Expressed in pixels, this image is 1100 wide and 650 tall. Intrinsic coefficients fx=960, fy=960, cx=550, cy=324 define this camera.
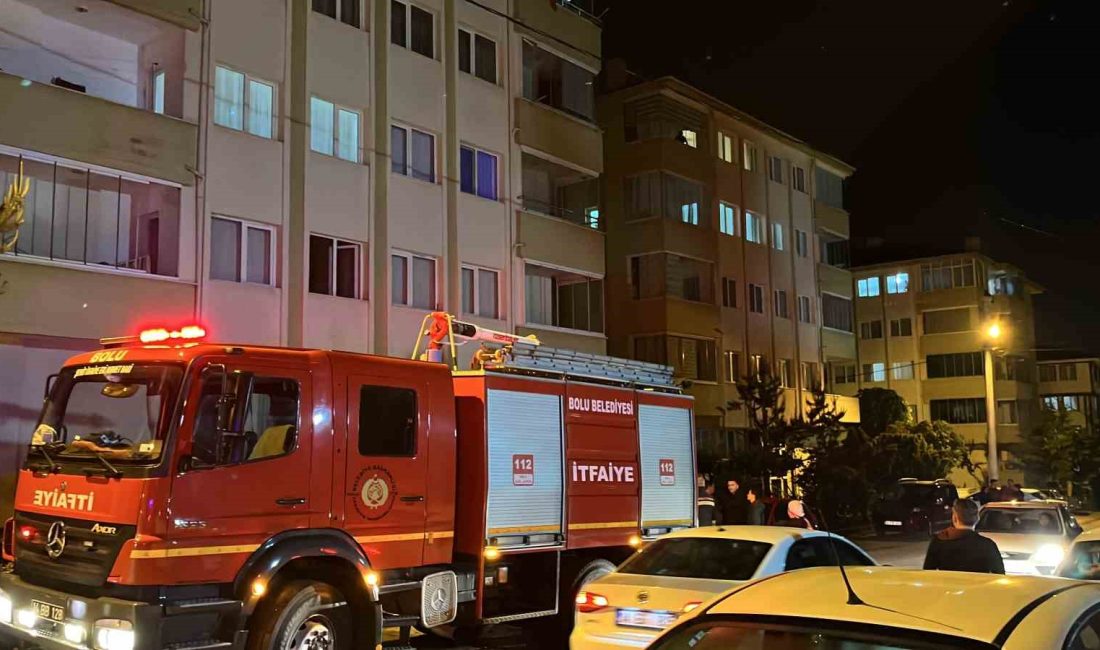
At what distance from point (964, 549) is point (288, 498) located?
523 centimetres

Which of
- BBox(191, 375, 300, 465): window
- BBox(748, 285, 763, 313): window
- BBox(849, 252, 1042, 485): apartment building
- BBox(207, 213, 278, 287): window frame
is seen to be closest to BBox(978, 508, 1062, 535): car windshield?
BBox(191, 375, 300, 465): window

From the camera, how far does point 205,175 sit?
16.9 meters

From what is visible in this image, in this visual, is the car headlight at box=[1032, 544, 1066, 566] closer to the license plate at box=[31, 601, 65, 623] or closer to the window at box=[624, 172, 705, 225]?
the license plate at box=[31, 601, 65, 623]

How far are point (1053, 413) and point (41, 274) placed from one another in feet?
180

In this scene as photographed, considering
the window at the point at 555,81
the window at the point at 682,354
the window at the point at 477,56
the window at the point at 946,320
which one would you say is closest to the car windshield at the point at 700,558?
the window at the point at 477,56

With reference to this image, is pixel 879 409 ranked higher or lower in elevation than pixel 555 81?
lower

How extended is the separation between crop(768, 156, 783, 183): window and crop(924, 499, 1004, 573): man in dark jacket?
31363 millimetres

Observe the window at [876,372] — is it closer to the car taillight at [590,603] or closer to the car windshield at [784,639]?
the car taillight at [590,603]

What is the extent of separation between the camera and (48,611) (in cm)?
705

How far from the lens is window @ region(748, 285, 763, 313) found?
35.0 metres

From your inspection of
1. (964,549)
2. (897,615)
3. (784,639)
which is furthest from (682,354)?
(897,615)

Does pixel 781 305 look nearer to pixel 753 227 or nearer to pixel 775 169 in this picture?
pixel 753 227

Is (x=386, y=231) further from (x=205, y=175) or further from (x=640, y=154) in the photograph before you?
(x=640, y=154)

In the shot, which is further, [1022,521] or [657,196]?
[657,196]
